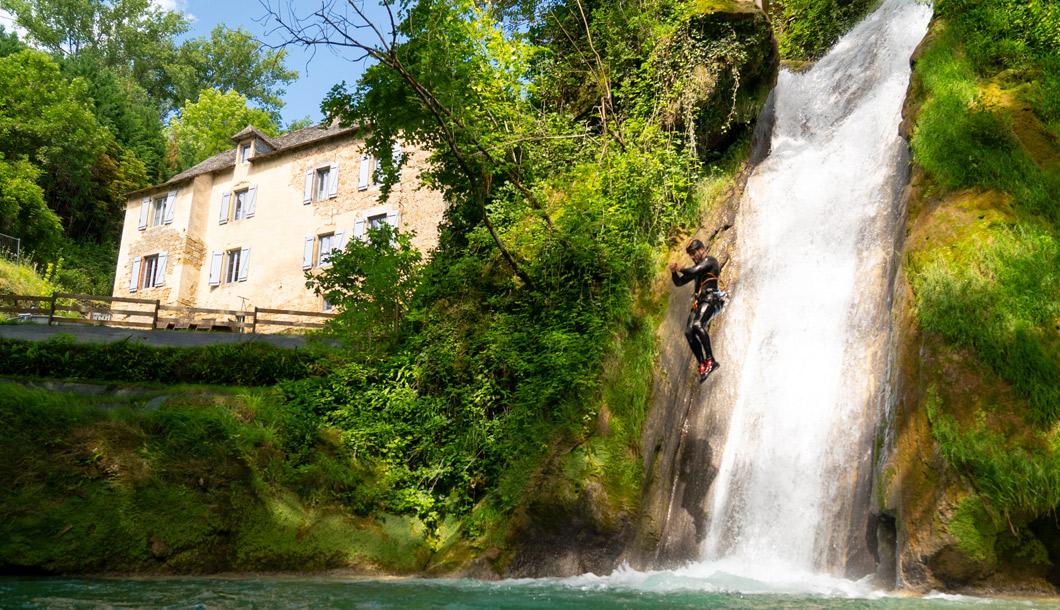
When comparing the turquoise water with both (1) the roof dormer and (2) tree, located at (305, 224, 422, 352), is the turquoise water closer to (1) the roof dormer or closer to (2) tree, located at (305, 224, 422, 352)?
(2) tree, located at (305, 224, 422, 352)

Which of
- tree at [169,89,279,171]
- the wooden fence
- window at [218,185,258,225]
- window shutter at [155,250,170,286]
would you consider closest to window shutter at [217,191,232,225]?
window at [218,185,258,225]

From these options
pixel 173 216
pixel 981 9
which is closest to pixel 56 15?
pixel 173 216

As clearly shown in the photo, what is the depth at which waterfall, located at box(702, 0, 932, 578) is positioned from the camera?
9797mm

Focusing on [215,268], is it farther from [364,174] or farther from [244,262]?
[364,174]

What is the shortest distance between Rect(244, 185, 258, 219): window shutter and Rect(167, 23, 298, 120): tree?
832 inches

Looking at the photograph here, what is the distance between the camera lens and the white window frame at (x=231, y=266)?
3478 cm

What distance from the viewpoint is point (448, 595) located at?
7.66 meters

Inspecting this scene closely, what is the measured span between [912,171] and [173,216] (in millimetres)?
35257

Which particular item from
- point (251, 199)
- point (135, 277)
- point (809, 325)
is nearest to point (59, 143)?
point (135, 277)

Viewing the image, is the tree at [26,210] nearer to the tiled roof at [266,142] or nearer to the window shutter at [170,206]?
the tiled roof at [266,142]

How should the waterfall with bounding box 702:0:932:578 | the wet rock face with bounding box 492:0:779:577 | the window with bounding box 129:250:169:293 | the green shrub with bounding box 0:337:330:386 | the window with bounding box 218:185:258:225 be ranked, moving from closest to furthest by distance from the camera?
the waterfall with bounding box 702:0:932:578 < the wet rock face with bounding box 492:0:779:577 < the green shrub with bounding box 0:337:330:386 < the window with bounding box 218:185:258:225 < the window with bounding box 129:250:169:293

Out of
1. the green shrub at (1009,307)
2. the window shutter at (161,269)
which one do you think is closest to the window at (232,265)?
the window shutter at (161,269)

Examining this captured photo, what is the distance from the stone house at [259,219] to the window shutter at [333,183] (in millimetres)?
45

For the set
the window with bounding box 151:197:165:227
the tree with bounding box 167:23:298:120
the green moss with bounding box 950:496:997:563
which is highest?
the tree with bounding box 167:23:298:120
